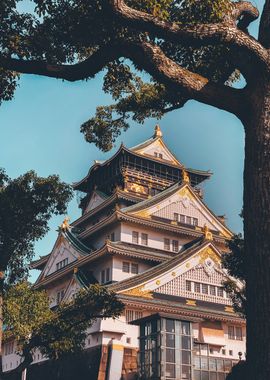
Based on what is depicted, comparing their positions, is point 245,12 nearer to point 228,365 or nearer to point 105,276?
point 228,365

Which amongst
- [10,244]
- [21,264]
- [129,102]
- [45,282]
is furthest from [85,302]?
[45,282]

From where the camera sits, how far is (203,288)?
35.2 meters

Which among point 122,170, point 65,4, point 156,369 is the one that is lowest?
point 156,369

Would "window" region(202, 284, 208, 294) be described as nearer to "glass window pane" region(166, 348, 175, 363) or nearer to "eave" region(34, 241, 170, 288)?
"eave" region(34, 241, 170, 288)

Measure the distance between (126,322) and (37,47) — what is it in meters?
23.4

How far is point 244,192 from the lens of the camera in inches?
304

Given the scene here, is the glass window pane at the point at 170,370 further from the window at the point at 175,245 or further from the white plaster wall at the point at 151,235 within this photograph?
the window at the point at 175,245

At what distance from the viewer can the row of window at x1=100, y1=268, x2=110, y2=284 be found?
35.3 m

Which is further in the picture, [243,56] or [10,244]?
[10,244]

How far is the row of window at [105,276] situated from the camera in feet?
116

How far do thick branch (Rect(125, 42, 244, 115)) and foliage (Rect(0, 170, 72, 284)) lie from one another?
10855 mm

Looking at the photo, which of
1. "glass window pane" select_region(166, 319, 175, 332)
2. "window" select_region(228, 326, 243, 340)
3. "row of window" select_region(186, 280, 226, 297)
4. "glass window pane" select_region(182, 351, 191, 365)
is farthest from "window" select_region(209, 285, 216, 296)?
"glass window pane" select_region(166, 319, 175, 332)

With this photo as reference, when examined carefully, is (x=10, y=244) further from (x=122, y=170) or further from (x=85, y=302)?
(x=122, y=170)

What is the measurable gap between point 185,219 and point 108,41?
105ft
